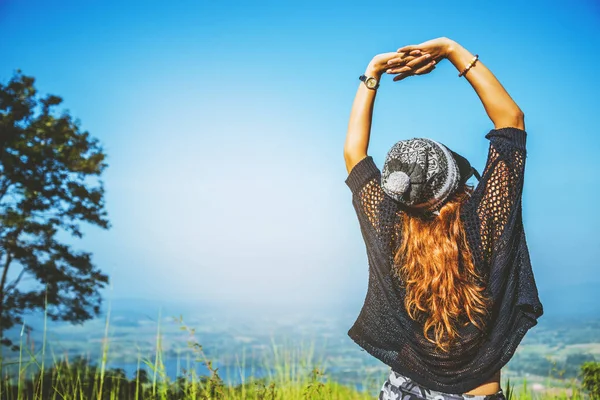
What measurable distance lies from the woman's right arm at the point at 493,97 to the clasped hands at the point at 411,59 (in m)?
0.11

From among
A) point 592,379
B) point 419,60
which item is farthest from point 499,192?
point 592,379

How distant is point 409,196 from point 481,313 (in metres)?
0.41

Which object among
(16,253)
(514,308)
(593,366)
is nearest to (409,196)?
(514,308)

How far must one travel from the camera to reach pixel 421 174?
1.46 meters

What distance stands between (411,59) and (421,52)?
0.05m

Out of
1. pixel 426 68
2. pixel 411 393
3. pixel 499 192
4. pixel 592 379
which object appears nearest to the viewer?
pixel 499 192

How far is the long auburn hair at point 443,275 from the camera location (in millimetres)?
1444

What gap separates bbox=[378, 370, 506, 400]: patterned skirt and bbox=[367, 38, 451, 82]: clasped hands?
1.10 m

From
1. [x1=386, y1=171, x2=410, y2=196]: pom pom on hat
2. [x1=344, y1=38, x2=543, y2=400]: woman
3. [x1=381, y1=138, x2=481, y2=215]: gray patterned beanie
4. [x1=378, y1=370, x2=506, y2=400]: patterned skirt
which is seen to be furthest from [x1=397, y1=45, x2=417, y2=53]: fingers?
[x1=378, y1=370, x2=506, y2=400]: patterned skirt

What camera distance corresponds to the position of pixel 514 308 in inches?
58.6

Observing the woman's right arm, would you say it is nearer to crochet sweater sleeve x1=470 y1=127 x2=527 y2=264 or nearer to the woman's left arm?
crochet sweater sleeve x1=470 y1=127 x2=527 y2=264

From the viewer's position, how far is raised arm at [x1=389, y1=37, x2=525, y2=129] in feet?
4.98

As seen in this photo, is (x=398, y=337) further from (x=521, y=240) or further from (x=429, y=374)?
(x=521, y=240)

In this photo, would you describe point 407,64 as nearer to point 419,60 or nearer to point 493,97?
point 419,60
